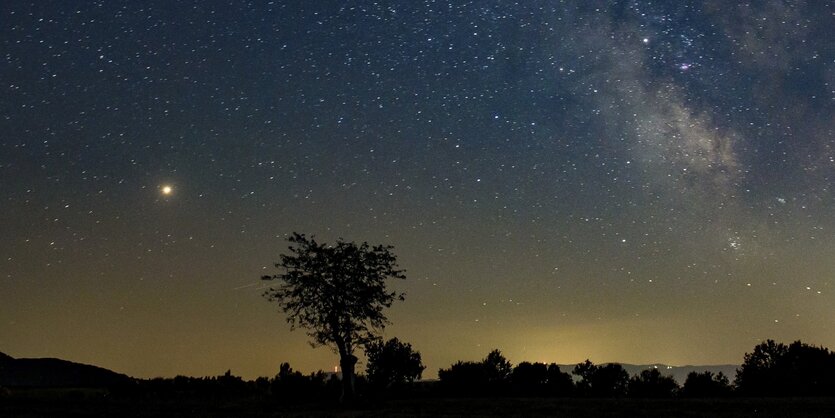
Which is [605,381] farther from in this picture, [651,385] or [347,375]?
[347,375]

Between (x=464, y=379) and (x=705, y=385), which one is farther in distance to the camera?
(x=464, y=379)

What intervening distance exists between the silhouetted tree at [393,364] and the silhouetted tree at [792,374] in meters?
25.5

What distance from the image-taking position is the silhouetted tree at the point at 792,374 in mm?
41625

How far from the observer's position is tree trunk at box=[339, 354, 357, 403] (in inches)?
1672

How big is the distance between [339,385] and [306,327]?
191 inches

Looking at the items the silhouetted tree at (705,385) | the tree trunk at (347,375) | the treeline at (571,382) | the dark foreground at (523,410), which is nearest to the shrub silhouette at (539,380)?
the treeline at (571,382)

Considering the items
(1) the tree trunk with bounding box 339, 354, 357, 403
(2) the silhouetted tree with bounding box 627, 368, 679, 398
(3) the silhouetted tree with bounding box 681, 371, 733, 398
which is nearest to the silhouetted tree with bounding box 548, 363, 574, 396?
(2) the silhouetted tree with bounding box 627, 368, 679, 398

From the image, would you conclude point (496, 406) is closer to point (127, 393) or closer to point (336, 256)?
point (336, 256)

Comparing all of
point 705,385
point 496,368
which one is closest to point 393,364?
point 496,368

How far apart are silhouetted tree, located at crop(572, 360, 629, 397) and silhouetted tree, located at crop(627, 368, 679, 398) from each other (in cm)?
95

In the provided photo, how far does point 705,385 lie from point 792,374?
5.64 meters

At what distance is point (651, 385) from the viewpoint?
4325cm

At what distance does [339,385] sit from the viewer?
48.1 m

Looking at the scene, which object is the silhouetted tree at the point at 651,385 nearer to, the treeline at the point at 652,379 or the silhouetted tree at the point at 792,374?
the treeline at the point at 652,379
